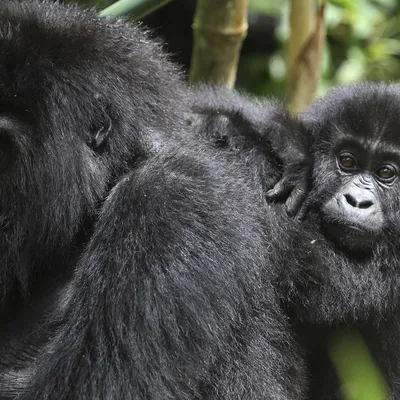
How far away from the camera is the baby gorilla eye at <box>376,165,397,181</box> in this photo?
11.0 ft

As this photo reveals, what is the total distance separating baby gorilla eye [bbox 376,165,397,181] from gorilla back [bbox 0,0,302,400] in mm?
656

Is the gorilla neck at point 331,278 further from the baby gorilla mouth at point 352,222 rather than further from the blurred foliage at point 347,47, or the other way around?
the blurred foliage at point 347,47

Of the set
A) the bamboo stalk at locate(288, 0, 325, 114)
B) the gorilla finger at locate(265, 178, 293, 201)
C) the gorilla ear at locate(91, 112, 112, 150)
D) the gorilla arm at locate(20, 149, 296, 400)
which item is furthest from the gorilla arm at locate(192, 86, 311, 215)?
the bamboo stalk at locate(288, 0, 325, 114)

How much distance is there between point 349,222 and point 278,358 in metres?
0.60

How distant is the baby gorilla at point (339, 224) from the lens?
3.05 m

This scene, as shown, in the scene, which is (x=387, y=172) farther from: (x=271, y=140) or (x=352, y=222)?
(x=271, y=140)

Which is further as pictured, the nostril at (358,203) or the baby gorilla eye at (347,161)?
the baby gorilla eye at (347,161)

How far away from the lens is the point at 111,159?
287cm

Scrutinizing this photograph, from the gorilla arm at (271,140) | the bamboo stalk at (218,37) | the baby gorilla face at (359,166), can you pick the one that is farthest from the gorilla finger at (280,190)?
the bamboo stalk at (218,37)

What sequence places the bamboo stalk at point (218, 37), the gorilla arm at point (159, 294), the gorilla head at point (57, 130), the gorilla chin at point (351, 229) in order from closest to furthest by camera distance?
the gorilla arm at point (159, 294) < the gorilla head at point (57, 130) < the gorilla chin at point (351, 229) < the bamboo stalk at point (218, 37)

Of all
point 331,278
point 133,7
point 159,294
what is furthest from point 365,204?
point 133,7

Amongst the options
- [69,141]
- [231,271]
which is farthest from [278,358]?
[69,141]

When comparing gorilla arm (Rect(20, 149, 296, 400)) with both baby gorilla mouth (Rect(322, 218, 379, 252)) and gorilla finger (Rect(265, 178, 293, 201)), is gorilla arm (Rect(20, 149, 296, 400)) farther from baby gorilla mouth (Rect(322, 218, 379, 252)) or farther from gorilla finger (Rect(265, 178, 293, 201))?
baby gorilla mouth (Rect(322, 218, 379, 252))

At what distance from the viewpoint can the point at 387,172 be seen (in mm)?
3354
